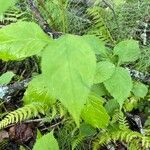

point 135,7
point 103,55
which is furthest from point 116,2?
point 103,55

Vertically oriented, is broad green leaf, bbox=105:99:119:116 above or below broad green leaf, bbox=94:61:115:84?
below

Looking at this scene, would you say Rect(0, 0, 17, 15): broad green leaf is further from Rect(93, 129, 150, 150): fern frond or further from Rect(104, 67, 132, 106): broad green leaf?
Rect(93, 129, 150, 150): fern frond

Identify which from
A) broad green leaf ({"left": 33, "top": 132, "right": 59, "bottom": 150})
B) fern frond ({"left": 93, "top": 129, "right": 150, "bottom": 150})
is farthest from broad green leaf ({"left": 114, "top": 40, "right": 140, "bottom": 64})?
broad green leaf ({"left": 33, "top": 132, "right": 59, "bottom": 150})

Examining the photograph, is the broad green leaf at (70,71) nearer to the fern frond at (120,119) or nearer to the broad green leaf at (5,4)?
the broad green leaf at (5,4)

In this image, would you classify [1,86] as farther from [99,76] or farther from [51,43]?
[51,43]

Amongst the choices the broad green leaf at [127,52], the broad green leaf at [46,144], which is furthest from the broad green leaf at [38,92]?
the broad green leaf at [127,52]

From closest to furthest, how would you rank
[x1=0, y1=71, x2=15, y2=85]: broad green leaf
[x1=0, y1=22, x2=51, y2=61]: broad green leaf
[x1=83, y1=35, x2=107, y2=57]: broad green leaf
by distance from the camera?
[x1=0, y1=22, x2=51, y2=61]: broad green leaf
[x1=83, y1=35, x2=107, y2=57]: broad green leaf
[x1=0, y1=71, x2=15, y2=85]: broad green leaf

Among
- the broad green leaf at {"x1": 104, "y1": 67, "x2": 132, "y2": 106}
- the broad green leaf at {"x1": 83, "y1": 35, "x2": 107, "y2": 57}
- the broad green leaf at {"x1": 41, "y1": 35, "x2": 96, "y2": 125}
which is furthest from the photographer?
the broad green leaf at {"x1": 83, "y1": 35, "x2": 107, "y2": 57}
